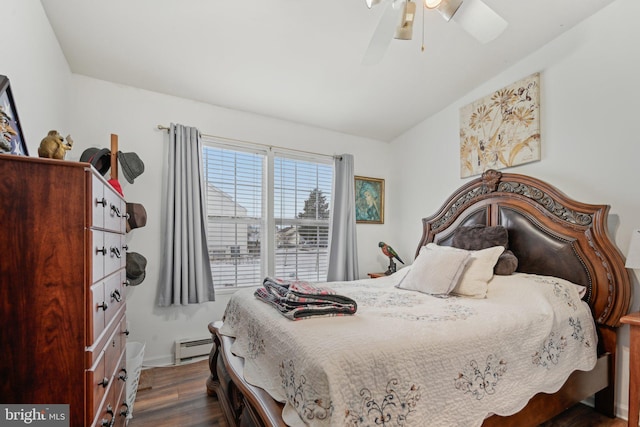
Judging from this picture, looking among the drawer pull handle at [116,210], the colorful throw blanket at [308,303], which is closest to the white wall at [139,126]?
the drawer pull handle at [116,210]

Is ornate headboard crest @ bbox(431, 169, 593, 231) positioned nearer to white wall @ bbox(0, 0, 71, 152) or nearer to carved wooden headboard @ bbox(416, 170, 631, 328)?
carved wooden headboard @ bbox(416, 170, 631, 328)

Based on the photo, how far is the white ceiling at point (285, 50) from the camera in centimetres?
190

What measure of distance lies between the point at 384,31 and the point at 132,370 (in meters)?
2.74

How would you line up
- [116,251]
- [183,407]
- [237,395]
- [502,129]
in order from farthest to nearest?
[502,129] < [183,407] < [237,395] < [116,251]

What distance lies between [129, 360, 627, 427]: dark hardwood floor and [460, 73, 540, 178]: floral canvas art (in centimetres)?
184

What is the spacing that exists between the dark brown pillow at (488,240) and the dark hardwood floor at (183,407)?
959 millimetres

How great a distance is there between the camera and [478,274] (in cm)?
207

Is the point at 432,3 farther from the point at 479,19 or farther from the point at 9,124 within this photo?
the point at 9,124

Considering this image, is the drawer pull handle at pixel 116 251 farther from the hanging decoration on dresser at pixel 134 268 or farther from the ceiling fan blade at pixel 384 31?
the ceiling fan blade at pixel 384 31

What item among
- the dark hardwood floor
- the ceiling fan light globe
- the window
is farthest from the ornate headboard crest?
the ceiling fan light globe

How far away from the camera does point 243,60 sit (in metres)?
2.38

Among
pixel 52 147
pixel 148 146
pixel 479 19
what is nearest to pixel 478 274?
pixel 479 19

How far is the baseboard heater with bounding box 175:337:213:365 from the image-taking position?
272cm

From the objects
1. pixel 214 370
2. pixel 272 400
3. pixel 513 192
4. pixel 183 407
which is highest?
pixel 513 192
